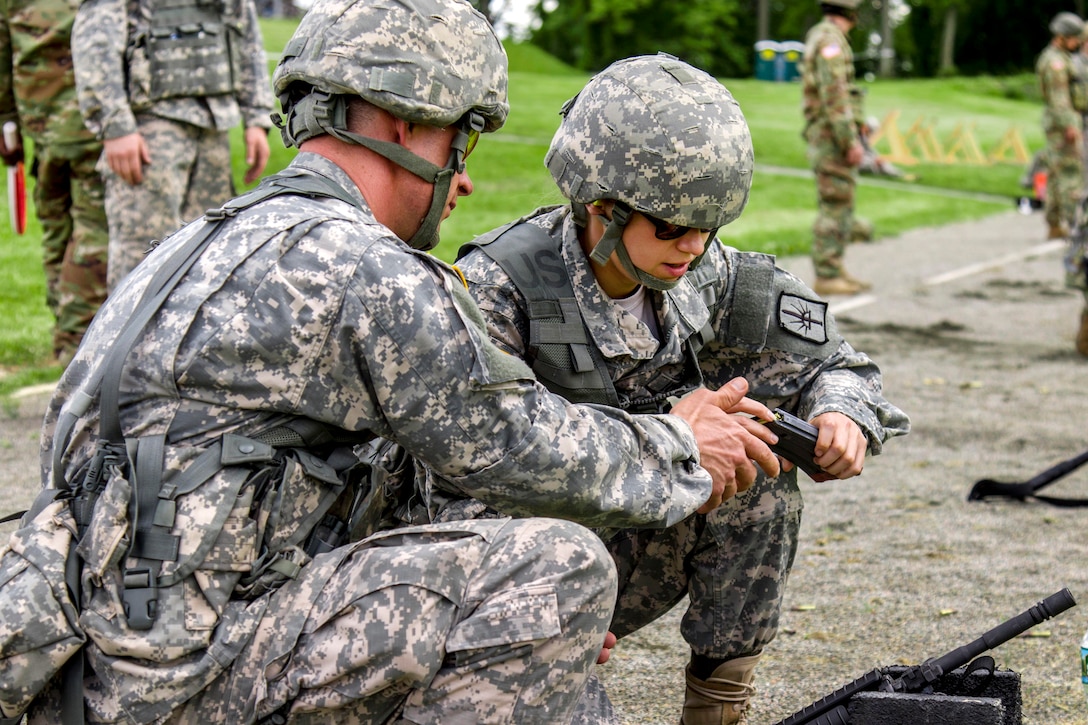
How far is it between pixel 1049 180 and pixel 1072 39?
1.45 metres

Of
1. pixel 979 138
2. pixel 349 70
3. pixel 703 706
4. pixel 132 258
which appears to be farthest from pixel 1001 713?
pixel 979 138

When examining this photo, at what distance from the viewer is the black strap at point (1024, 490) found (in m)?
4.98

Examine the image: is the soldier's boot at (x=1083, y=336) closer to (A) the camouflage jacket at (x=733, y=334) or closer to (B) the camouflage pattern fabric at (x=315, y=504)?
(A) the camouflage jacket at (x=733, y=334)

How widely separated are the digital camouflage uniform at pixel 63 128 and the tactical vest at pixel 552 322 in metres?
4.00

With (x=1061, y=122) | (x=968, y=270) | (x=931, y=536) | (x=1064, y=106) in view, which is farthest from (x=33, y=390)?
(x=1064, y=106)

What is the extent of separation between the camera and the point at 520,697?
2.27 meters

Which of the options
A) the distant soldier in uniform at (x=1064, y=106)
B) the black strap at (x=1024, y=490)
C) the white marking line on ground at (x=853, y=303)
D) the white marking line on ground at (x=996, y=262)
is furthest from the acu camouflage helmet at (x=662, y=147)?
the distant soldier in uniform at (x=1064, y=106)

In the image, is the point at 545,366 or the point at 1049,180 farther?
the point at 1049,180

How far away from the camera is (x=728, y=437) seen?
2.70 meters

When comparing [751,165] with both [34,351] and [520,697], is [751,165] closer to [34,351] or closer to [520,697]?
[520,697]

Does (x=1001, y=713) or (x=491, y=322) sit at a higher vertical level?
(x=491, y=322)

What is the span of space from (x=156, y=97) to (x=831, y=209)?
19.4 ft

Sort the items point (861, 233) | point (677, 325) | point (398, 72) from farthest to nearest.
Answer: point (861, 233), point (677, 325), point (398, 72)

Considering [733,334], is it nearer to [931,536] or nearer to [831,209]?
[931,536]
